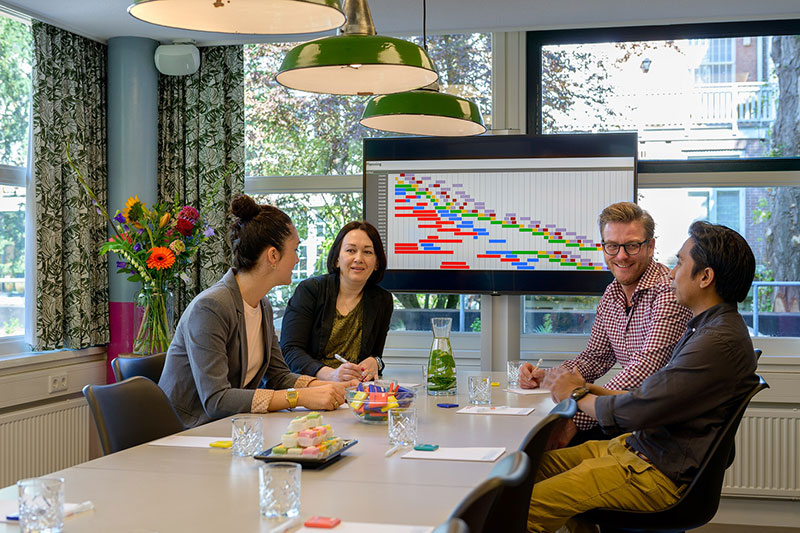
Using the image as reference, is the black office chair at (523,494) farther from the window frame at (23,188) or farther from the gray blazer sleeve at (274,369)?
the window frame at (23,188)

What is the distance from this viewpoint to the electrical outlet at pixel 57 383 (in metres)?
4.39

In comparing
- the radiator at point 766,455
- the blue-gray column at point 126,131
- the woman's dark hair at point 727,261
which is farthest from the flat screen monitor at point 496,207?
the woman's dark hair at point 727,261

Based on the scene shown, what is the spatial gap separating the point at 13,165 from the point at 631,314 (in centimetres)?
329

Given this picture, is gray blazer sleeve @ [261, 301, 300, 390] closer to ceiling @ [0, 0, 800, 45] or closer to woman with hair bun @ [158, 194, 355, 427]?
woman with hair bun @ [158, 194, 355, 427]

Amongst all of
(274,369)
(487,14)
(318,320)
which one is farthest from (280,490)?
(487,14)

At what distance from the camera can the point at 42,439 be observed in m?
4.37

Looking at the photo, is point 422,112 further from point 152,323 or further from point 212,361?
point 152,323

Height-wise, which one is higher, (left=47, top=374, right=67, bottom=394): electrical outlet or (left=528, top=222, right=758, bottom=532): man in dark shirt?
(left=528, top=222, right=758, bottom=532): man in dark shirt

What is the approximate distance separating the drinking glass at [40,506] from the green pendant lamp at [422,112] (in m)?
1.94

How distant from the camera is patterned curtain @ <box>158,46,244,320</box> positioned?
4.92 meters

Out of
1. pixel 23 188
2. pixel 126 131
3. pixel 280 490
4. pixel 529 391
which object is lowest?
pixel 529 391

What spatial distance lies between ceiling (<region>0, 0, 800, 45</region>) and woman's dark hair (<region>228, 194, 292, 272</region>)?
5.63 ft

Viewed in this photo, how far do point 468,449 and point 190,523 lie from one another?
85 centimetres

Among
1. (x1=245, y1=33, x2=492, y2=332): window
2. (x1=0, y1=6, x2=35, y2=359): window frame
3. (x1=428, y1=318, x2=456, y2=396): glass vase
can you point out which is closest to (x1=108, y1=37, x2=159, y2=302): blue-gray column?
(x1=0, y1=6, x2=35, y2=359): window frame
